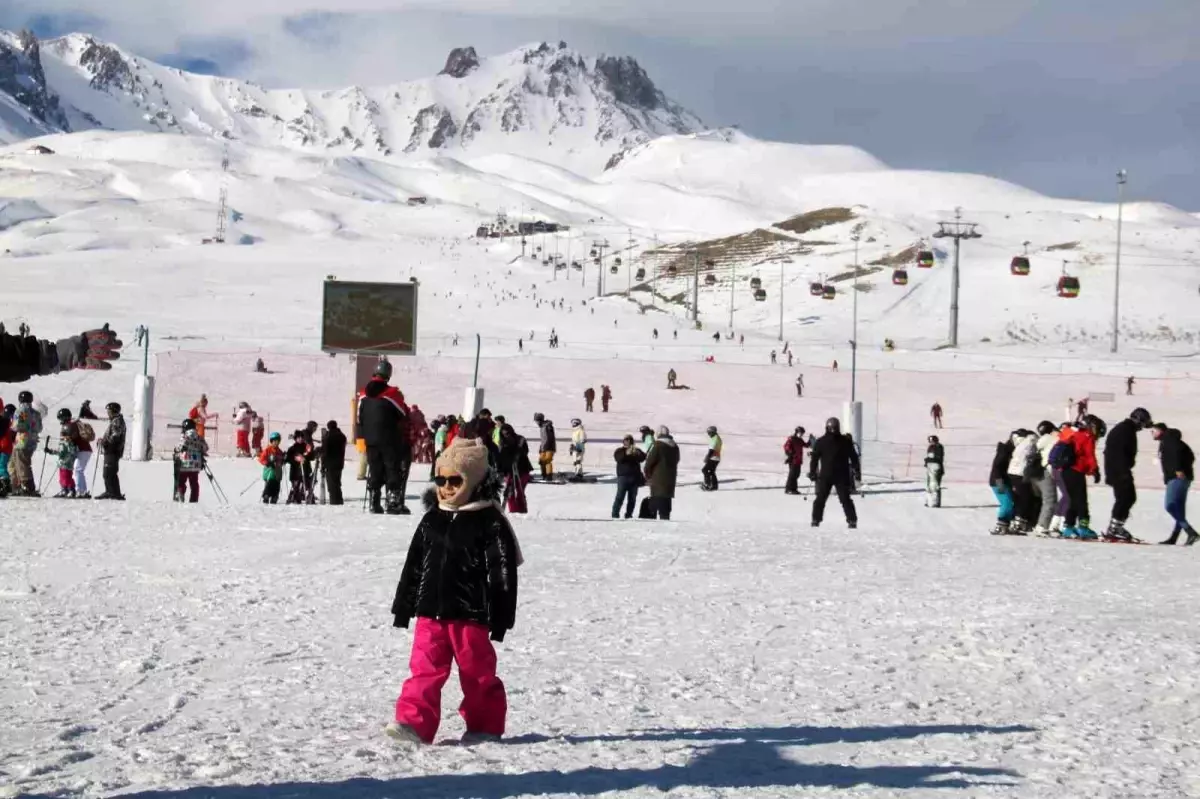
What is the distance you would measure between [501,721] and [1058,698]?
9.46 feet

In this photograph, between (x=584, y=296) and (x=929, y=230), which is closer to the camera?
(x=584, y=296)

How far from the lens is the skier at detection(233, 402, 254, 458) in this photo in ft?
89.9

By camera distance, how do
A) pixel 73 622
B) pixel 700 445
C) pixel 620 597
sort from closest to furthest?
1. pixel 73 622
2. pixel 620 597
3. pixel 700 445

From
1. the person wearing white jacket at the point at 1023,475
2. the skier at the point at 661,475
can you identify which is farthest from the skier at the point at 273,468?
the person wearing white jacket at the point at 1023,475

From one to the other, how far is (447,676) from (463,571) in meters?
0.41

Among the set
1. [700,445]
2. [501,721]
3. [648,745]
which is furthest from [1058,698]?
[700,445]

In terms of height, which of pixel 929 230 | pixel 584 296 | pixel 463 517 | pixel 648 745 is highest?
pixel 929 230

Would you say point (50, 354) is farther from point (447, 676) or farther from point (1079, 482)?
point (1079, 482)

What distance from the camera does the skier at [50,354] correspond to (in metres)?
5.67

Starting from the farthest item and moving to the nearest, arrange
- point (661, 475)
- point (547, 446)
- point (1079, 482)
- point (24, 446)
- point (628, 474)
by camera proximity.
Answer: point (547, 446), point (628, 474), point (661, 475), point (24, 446), point (1079, 482)

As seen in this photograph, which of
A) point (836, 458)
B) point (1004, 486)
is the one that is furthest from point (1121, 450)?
point (836, 458)

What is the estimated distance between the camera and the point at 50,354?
602 centimetres

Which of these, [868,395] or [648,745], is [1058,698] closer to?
[648,745]

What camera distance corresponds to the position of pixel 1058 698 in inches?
266
